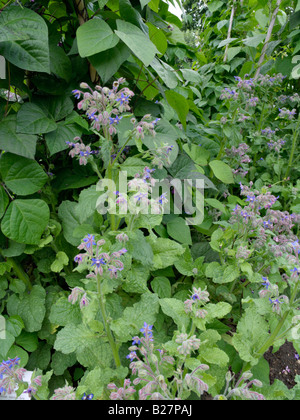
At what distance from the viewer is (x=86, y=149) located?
39.0 inches

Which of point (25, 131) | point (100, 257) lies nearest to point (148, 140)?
point (25, 131)

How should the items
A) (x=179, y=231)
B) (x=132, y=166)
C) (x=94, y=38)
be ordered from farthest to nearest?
(x=179, y=231)
(x=132, y=166)
(x=94, y=38)

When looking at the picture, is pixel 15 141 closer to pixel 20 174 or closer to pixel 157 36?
pixel 20 174

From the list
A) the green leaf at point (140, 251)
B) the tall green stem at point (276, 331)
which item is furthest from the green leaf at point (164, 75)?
the tall green stem at point (276, 331)

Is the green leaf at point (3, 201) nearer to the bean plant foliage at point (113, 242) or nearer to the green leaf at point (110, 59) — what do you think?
the bean plant foliage at point (113, 242)

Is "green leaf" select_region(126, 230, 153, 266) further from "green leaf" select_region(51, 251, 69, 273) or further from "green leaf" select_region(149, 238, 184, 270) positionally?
"green leaf" select_region(51, 251, 69, 273)

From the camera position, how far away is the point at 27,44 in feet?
3.14

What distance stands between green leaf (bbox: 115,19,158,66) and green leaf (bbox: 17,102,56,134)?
1.28 ft

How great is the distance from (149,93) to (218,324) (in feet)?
3.52

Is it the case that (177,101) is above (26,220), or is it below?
above

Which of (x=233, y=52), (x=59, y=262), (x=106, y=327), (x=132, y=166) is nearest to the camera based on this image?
(x=106, y=327)

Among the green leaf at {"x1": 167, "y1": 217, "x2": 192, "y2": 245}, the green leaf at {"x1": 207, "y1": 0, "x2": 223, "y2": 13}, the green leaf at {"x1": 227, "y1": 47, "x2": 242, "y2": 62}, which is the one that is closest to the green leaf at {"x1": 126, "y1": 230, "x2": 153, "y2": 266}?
the green leaf at {"x1": 167, "y1": 217, "x2": 192, "y2": 245}

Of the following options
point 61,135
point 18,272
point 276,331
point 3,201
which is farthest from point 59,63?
point 276,331

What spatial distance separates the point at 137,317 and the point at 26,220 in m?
0.53
